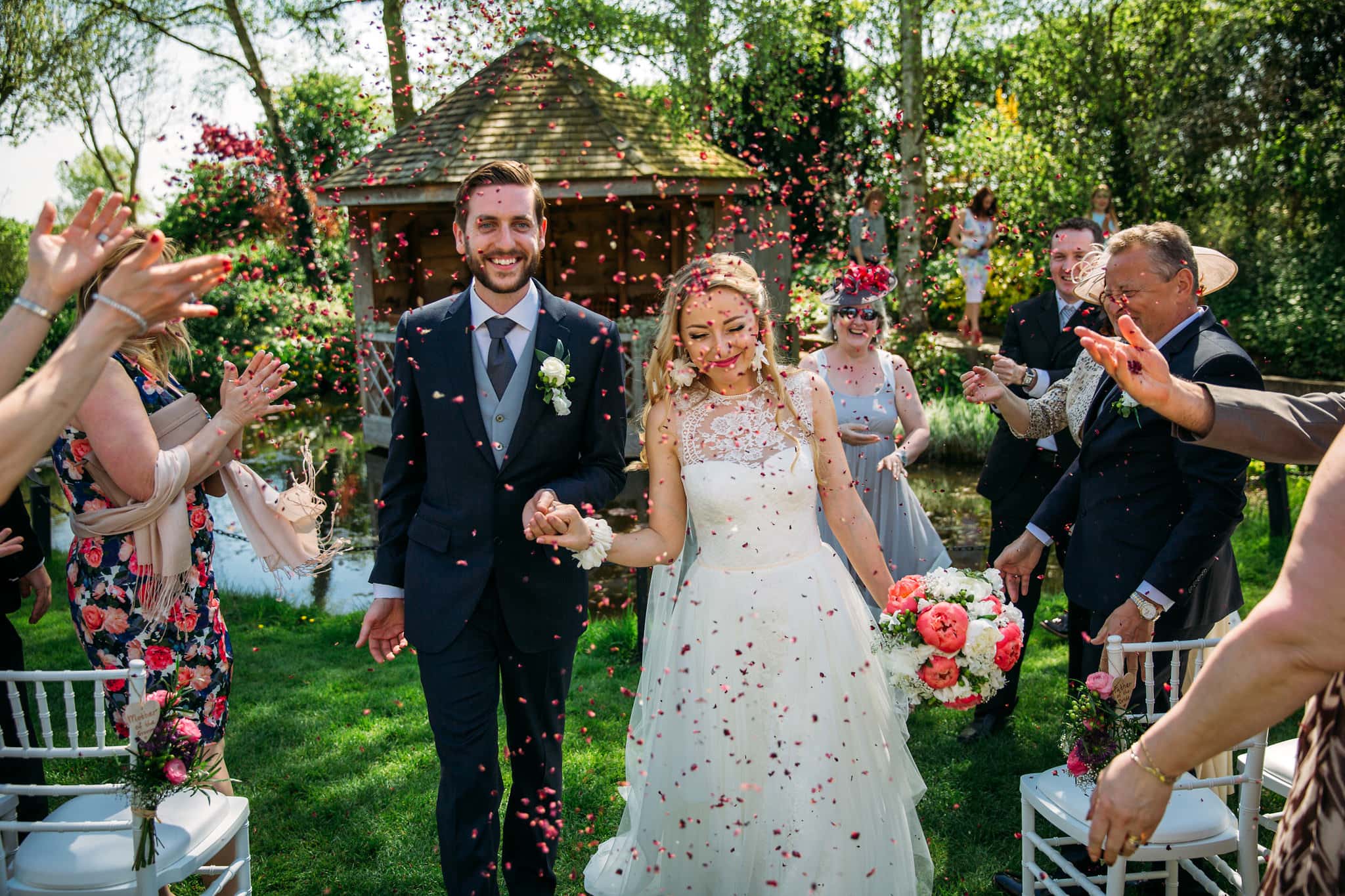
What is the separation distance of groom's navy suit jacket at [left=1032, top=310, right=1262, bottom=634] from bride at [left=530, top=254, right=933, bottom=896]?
2.59ft

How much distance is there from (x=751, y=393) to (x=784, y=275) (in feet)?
43.2

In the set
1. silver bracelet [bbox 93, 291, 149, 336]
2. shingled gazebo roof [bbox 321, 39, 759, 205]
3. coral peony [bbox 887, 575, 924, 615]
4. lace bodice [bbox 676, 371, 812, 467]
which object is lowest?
coral peony [bbox 887, 575, 924, 615]

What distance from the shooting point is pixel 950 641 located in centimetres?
295

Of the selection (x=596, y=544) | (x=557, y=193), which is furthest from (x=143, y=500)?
(x=557, y=193)

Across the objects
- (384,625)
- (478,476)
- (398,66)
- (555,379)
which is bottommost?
(384,625)

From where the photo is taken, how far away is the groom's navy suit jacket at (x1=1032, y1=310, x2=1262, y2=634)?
10.5 ft

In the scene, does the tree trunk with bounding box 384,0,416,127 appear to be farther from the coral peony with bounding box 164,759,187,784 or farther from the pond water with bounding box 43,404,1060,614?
the coral peony with bounding box 164,759,187,784

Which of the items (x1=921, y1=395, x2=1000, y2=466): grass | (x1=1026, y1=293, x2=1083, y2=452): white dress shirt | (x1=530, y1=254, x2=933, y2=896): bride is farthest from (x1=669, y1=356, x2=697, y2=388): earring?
(x1=921, y1=395, x2=1000, y2=466): grass

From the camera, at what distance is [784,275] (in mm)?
16375

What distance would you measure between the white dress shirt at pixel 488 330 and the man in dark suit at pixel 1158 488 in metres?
1.97

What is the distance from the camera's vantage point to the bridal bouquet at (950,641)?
9.73 feet

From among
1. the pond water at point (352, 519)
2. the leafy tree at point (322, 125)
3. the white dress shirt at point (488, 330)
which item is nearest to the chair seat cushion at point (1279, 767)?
the white dress shirt at point (488, 330)

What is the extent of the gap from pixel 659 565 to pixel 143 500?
1.73 meters

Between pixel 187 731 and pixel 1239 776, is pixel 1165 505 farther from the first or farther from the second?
pixel 187 731
